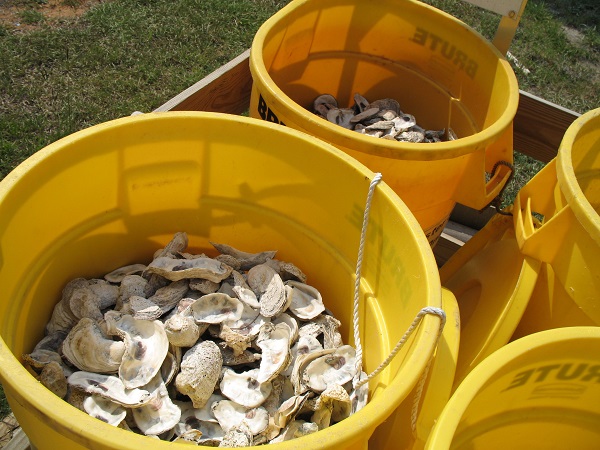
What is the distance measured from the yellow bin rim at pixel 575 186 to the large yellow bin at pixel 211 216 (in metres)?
0.27

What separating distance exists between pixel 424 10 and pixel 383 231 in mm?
797

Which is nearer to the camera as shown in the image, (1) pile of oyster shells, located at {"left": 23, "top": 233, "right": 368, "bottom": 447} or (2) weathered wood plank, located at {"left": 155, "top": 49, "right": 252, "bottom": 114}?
(1) pile of oyster shells, located at {"left": 23, "top": 233, "right": 368, "bottom": 447}

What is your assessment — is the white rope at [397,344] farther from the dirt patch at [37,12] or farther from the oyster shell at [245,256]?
the dirt patch at [37,12]

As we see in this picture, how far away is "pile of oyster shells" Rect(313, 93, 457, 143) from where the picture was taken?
150cm

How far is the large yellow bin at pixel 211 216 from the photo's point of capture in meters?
0.87

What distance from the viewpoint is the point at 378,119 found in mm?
1559

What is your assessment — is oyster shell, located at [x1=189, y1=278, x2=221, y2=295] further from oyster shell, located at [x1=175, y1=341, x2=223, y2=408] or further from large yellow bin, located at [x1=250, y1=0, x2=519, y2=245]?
large yellow bin, located at [x1=250, y1=0, x2=519, y2=245]

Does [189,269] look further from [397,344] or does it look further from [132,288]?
[397,344]

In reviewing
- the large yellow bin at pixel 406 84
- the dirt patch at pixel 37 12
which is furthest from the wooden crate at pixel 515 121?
the dirt patch at pixel 37 12

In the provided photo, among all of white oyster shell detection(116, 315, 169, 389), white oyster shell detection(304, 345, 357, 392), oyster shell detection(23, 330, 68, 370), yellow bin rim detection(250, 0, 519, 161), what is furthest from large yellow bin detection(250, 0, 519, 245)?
oyster shell detection(23, 330, 68, 370)

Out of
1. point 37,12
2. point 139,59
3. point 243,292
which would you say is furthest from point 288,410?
point 37,12

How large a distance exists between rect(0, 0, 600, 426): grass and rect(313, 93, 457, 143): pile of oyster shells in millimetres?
656

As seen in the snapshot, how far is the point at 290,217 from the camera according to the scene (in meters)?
1.15

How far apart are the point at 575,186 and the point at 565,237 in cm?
9
